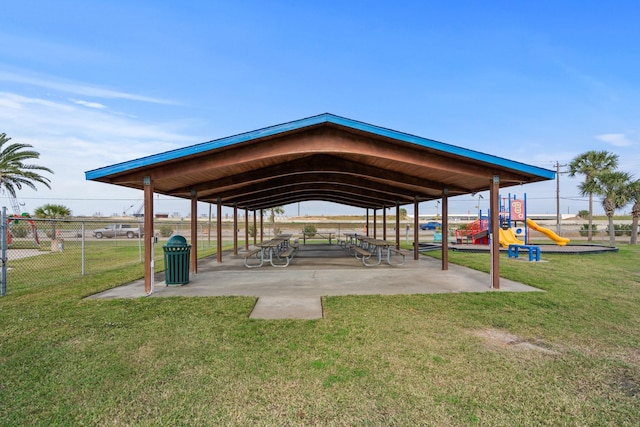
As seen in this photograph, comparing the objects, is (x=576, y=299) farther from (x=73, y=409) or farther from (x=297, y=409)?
(x=73, y=409)

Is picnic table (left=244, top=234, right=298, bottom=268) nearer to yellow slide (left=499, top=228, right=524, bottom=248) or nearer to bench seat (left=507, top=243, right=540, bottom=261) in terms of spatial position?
bench seat (left=507, top=243, right=540, bottom=261)

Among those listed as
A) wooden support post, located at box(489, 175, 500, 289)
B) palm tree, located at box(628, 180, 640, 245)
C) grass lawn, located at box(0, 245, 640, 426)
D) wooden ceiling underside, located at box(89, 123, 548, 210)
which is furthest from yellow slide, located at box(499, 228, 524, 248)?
palm tree, located at box(628, 180, 640, 245)

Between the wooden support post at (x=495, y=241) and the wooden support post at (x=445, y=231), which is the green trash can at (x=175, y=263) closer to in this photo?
the wooden support post at (x=495, y=241)

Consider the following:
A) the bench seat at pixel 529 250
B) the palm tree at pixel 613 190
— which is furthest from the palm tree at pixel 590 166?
the bench seat at pixel 529 250

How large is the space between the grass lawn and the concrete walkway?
62 centimetres

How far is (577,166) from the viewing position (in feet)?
97.0

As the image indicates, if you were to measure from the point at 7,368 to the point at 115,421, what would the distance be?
1.94 metres

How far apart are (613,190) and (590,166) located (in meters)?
4.06

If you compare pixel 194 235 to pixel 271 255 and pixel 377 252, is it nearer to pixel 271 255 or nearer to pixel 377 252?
pixel 271 255

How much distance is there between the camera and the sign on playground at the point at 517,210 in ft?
63.7

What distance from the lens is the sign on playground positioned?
1941 centimetres

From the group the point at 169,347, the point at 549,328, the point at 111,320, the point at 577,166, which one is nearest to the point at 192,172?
the point at 111,320

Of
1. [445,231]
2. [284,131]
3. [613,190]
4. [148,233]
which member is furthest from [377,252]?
[613,190]

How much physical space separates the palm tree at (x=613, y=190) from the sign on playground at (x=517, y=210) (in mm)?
10489
